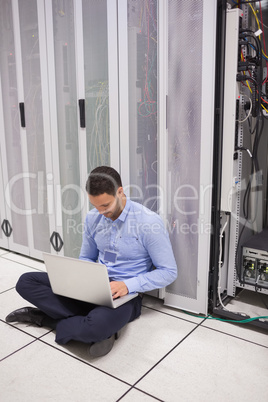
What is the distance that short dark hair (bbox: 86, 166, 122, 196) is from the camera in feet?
6.21

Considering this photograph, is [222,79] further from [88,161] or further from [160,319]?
[160,319]

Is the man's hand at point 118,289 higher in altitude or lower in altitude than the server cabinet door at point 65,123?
lower

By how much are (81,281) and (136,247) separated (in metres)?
0.40

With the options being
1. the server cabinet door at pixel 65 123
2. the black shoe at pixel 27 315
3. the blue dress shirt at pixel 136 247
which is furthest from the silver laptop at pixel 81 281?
the server cabinet door at pixel 65 123

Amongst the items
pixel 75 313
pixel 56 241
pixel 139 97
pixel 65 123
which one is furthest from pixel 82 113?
pixel 75 313

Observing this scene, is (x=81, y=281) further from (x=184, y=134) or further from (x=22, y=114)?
(x=22, y=114)

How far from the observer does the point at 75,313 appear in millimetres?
2080

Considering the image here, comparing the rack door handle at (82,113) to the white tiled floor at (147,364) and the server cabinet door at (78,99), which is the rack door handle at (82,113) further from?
the white tiled floor at (147,364)

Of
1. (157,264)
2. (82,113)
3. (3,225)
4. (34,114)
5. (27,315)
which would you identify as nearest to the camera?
(157,264)

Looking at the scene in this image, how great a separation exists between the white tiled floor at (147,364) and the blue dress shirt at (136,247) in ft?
1.06

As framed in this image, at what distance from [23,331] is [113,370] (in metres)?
0.68

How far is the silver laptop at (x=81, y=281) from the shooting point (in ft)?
5.94

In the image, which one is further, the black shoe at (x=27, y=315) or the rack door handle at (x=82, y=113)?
the rack door handle at (x=82, y=113)

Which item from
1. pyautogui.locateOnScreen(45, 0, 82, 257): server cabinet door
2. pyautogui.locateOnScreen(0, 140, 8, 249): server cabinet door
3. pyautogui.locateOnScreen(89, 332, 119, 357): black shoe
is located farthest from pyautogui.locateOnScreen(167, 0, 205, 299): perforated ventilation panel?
pyautogui.locateOnScreen(0, 140, 8, 249): server cabinet door
